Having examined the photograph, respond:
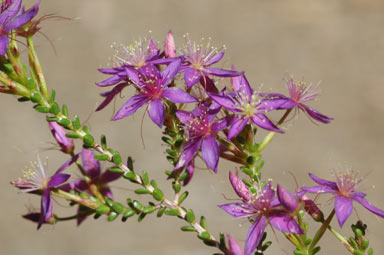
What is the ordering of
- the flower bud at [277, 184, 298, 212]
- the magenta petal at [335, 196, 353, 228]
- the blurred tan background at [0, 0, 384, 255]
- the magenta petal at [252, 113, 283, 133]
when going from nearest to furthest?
the flower bud at [277, 184, 298, 212]
the magenta petal at [335, 196, 353, 228]
the magenta petal at [252, 113, 283, 133]
the blurred tan background at [0, 0, 384, 255]

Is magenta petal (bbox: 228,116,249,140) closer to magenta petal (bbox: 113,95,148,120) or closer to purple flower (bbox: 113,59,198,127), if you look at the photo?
purple flower (bbox: 113,59,198,127)

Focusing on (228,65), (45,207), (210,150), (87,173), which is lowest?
(45,207)

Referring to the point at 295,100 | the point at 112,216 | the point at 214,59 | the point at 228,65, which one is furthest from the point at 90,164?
the point at 228,65

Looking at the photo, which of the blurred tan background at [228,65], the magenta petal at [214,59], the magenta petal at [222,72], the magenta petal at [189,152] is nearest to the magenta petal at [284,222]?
the magenta petal at [189,152]

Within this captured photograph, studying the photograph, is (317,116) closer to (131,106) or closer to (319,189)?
(319,189)

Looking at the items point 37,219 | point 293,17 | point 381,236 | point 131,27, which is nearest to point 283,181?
point 381,236

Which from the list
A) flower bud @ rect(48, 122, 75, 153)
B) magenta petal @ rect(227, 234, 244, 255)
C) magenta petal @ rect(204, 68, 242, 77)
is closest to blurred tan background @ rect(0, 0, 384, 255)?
flower bud @ rect(48, 122, 75, 153)

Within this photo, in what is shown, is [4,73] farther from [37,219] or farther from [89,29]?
[89,29]
